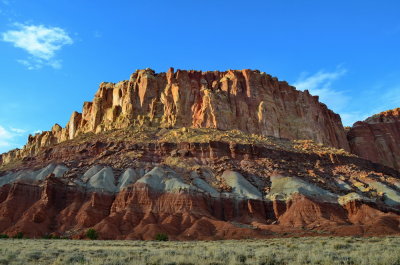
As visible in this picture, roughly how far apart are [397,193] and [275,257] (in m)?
57.1

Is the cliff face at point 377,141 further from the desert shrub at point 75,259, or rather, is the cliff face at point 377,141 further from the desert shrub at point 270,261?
the desert shrub at point 75,259

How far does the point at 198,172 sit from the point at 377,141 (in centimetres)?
7932

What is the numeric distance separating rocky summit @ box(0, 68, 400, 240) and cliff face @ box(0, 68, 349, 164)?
34cm

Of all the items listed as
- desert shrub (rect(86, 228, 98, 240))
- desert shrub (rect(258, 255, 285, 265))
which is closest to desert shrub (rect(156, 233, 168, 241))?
desert shrub (rect(86, 228, 98, 240))

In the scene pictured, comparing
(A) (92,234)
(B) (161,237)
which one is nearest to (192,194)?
(B) (161,237)

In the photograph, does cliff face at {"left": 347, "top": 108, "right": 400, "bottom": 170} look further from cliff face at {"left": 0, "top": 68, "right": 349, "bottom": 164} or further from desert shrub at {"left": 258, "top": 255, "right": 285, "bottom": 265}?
desert shrub at {"left": 258, "top": 255, "right": 285, "bottom": 265}

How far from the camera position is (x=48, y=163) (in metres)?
73.4

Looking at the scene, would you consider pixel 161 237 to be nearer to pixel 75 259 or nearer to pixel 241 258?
pixel 75 259

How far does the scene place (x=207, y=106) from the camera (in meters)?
92.9

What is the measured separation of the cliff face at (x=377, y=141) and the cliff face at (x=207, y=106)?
1200cm

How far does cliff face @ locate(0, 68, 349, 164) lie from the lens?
305 ft

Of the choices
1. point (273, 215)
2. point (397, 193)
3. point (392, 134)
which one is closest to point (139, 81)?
point (273, 215)

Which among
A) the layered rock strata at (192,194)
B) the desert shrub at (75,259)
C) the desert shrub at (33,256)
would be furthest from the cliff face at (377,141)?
the desert shrub at (33,256)

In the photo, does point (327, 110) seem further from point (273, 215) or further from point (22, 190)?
point (22, 190)
